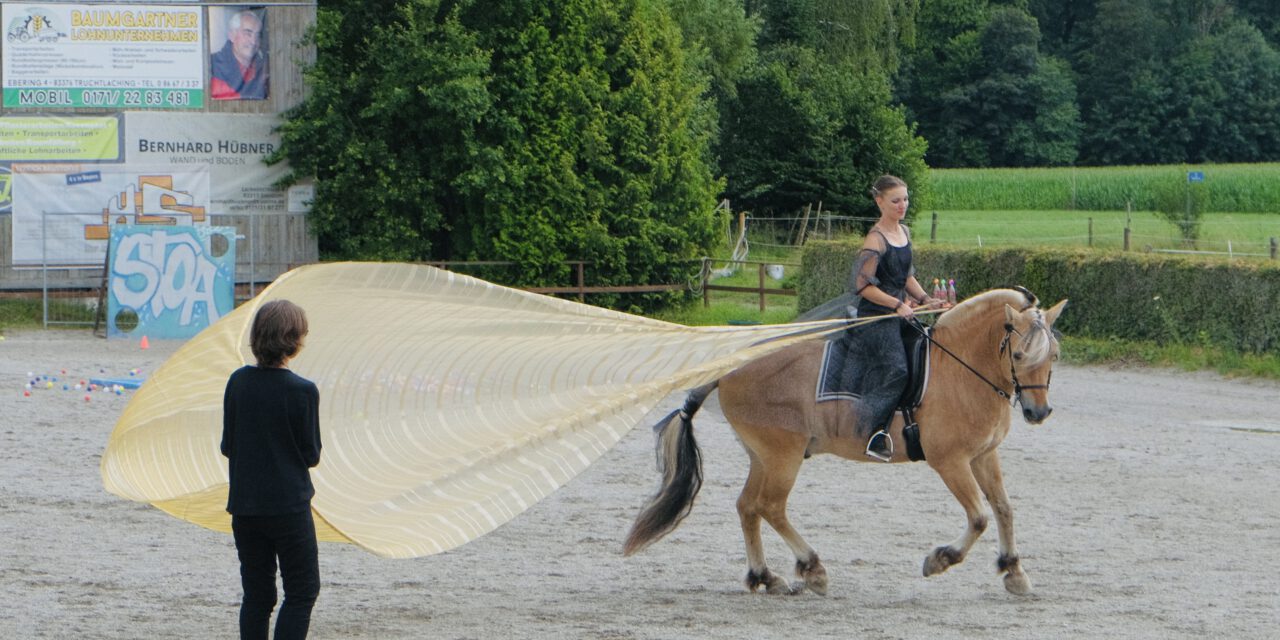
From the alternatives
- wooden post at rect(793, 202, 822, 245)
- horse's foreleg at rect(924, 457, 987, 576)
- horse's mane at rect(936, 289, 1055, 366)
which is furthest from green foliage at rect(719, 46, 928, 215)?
horse's foreleg at rect(924, 457, 987, 576)

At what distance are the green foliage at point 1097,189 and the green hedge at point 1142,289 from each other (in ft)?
126

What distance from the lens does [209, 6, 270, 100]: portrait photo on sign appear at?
89.8 feet

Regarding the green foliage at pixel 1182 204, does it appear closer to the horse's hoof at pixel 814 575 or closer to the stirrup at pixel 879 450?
the stirrup at pixel 879 450

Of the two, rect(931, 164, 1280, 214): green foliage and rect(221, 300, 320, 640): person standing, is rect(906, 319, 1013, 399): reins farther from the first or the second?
rect(931, 164, 1280, 214): green foliage

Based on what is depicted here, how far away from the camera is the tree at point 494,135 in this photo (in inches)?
1099

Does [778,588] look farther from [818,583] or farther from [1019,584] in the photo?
[1019,584]

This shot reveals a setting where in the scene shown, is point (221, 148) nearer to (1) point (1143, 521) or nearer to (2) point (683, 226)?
(2) point (683, 226)

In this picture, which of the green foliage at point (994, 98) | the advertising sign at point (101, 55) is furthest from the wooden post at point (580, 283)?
the green foliage at point (994, 98)

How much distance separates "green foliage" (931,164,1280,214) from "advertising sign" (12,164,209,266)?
1590 inches

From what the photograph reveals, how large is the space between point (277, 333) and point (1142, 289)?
714 inches

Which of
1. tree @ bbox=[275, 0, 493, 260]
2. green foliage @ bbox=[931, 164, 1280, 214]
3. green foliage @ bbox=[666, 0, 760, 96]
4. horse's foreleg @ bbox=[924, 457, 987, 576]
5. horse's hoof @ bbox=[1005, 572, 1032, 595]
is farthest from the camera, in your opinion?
green foliage @ bbox=[931, 164, 1280, 214]

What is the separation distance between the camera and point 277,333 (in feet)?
19.0

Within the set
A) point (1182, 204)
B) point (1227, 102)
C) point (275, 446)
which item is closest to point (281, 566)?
point (275, 446)

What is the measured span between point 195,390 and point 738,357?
3.00 metres
